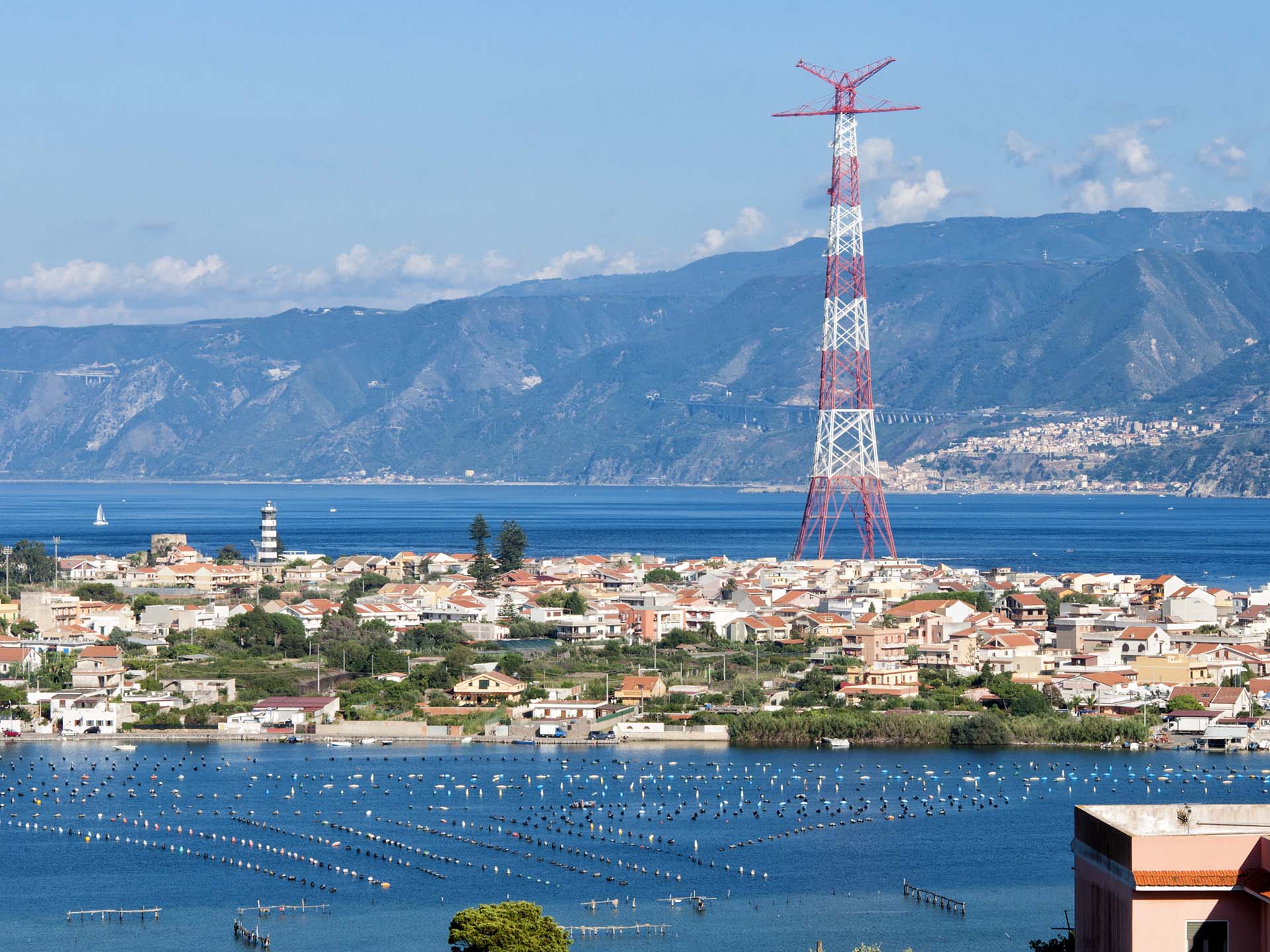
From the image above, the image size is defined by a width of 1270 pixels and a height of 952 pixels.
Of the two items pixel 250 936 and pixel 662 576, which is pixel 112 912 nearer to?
pixel 250 936

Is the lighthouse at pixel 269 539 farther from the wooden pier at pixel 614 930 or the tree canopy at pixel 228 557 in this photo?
the wooden pier at pixel 614 930

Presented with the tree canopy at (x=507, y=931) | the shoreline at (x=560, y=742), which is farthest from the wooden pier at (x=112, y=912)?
the shoreline at (x=560, y=742)

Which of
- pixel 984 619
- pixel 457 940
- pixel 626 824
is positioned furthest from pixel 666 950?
pixel 984 619

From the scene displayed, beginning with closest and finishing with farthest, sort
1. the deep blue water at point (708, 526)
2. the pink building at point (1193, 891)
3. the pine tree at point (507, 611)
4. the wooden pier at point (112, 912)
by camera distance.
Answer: the pink building at point (1193, 891), the wooden pier at point (112, 912), the pine tree at point (507, 611), the deep blue water at point (708, 526)

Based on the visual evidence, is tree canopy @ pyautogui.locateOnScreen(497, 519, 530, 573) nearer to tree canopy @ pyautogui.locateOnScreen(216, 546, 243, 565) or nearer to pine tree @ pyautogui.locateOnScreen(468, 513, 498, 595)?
pine tree @ pyautogui.locateOnScreen(468, 513, 498, 595)

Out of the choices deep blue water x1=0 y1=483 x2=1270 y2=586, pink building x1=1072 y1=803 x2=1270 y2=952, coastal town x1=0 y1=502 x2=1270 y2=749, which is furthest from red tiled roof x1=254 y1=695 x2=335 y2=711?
deep blue water x1=0 y1=483 x2=1270 y2=586
